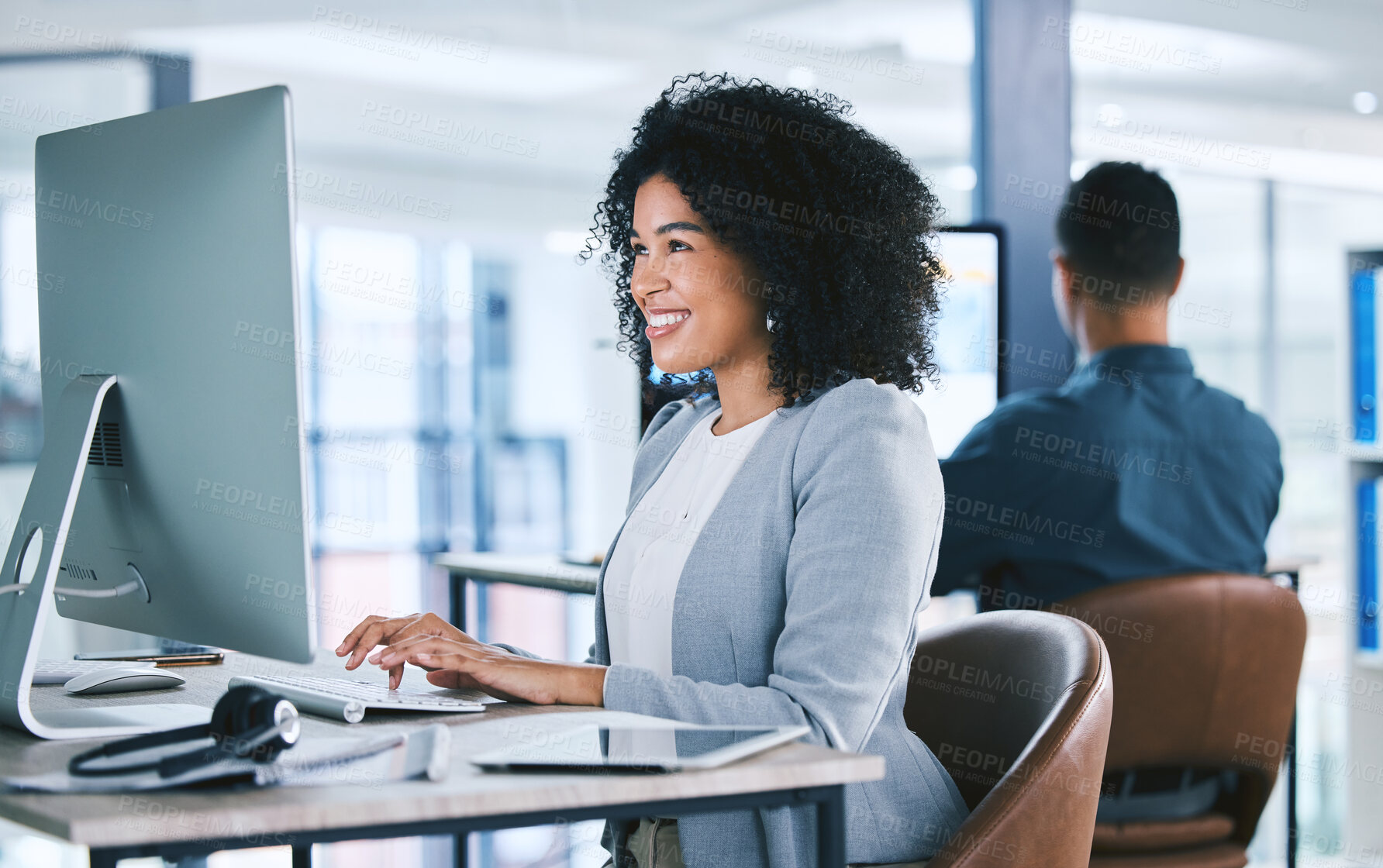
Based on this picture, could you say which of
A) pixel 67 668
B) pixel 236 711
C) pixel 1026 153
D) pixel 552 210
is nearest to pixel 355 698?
pixel 236 711

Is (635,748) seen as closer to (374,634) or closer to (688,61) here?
(374,634)

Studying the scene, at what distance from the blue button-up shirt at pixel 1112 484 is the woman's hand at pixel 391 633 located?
3.57 ft

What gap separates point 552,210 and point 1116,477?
19.2ft

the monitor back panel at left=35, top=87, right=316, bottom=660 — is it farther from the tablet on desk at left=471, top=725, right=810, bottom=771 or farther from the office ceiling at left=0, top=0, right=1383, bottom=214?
the office ceiling at left=0, top=0, right=1383, bottom=214

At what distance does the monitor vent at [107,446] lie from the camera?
3.70 ft

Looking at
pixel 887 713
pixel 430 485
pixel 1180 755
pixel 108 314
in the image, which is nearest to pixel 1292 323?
pixel 430 485

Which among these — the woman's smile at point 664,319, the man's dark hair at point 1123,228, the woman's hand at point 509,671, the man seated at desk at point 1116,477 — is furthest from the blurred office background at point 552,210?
the woman's hand at point 509,671

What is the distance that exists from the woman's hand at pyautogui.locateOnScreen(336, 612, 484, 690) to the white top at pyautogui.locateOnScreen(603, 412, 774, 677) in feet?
0.57

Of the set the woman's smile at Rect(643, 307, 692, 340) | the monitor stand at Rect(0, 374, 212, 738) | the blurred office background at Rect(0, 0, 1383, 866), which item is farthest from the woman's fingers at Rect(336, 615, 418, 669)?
the blurred office background at Rect(0, 0, 1383, 866)

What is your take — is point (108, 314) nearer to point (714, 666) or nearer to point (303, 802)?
point (303, 802)

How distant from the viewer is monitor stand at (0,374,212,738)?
105 cm

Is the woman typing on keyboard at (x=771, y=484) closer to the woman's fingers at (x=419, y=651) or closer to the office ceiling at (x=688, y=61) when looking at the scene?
the woman's fingers at (x=419, y=651)

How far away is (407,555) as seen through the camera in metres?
7.46

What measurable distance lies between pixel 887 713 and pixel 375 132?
5854mm
